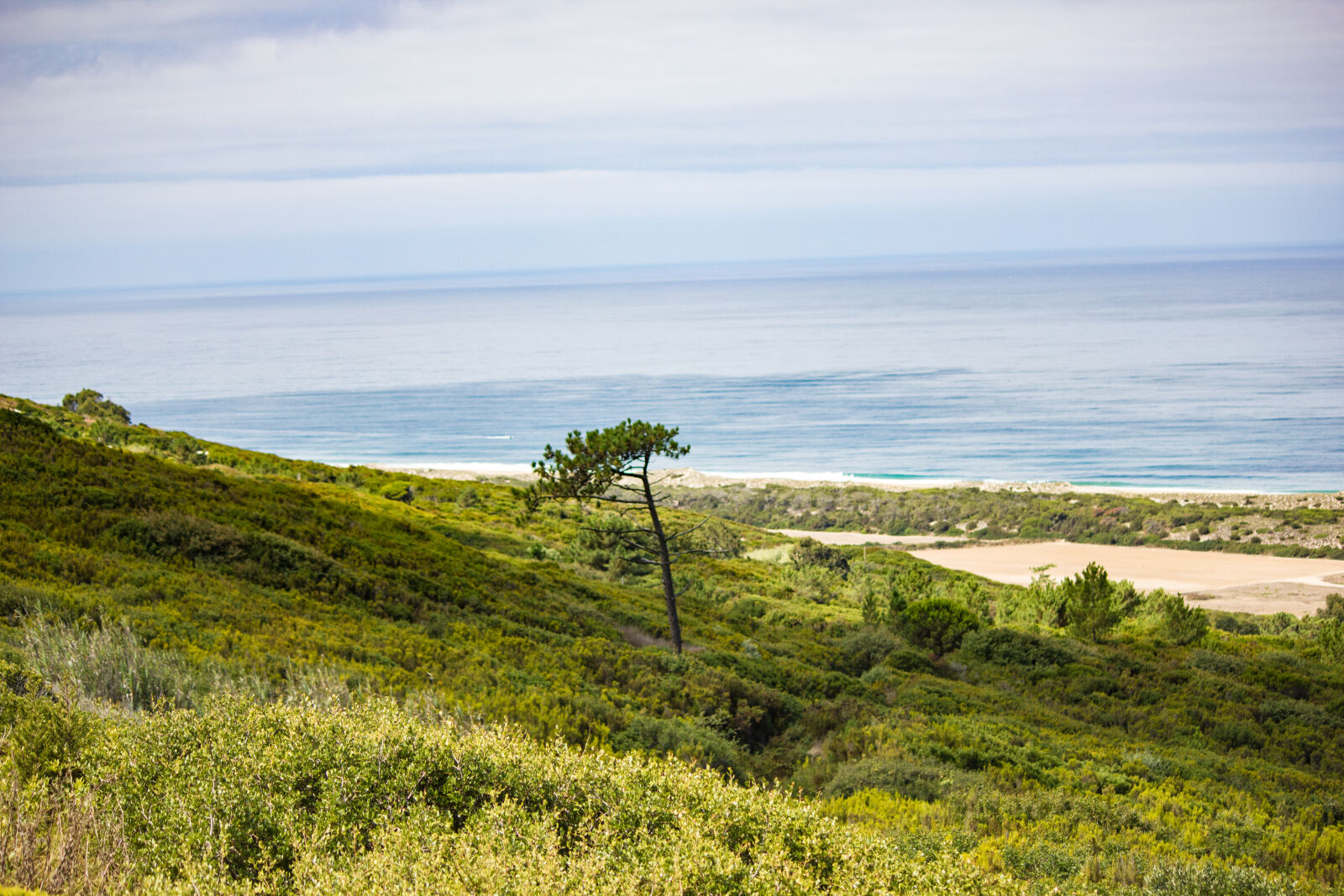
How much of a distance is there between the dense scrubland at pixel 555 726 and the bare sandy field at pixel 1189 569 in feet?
39.2

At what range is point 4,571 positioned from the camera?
8.69m

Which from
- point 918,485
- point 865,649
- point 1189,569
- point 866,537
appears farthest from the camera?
point 918,485

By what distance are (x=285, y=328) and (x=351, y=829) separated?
186126 mm

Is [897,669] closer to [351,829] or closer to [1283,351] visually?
[351,829]

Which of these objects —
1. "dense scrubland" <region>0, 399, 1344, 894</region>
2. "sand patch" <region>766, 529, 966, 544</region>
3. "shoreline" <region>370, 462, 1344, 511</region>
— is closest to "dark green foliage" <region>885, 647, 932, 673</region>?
"dense scrubland" <region>0, 399, 1344, 894</region>

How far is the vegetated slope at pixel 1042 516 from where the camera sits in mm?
38062

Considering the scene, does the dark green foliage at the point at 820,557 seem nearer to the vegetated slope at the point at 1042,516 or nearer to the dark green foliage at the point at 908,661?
the vegetated slope at the point at 1042,516

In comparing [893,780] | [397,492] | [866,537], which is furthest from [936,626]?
[866,537]

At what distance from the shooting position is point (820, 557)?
102 feet

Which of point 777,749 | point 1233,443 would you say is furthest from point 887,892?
Result: point 1233,443

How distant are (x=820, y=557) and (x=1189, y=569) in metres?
15.1

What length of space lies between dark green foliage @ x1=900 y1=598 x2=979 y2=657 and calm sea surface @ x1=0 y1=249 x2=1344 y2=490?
128 ft

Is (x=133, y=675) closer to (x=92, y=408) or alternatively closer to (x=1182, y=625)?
(x=1182, y=625)

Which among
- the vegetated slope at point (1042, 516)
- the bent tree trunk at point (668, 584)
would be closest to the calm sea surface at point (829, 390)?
the vegetated slope at point (1042, 516)
